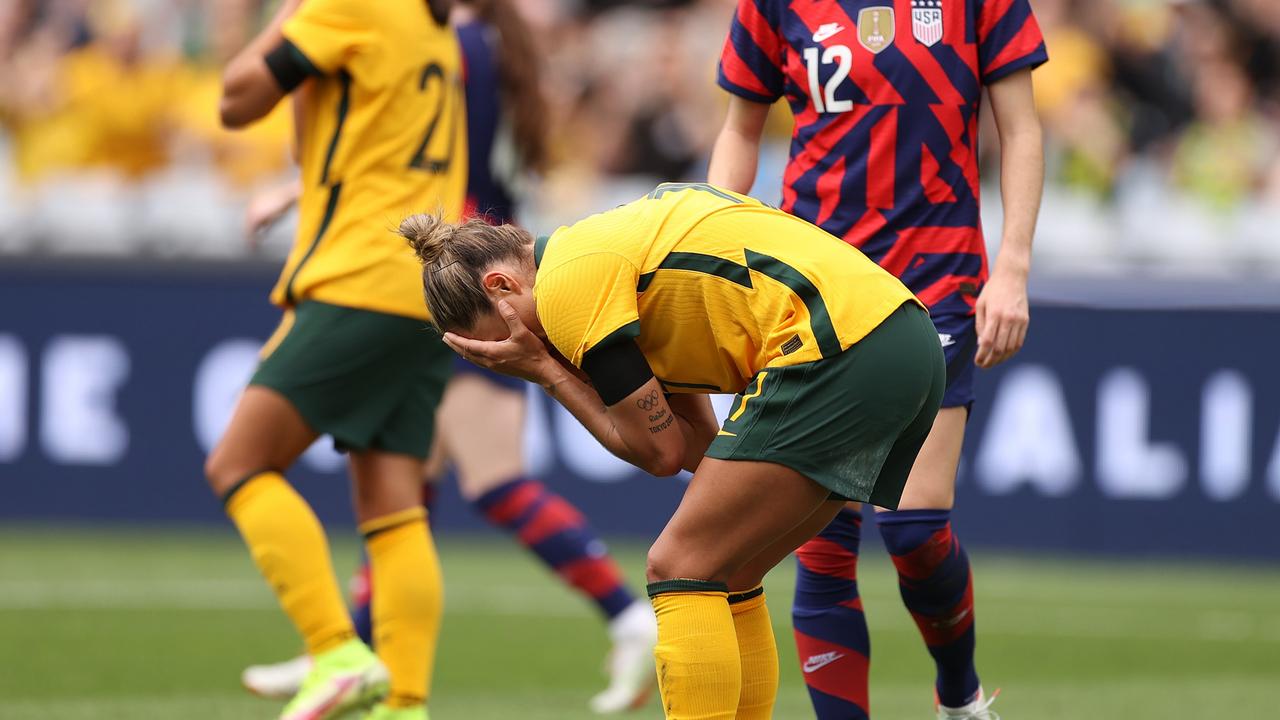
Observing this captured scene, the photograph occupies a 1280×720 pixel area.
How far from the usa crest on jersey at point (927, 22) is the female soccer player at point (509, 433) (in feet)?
6.67

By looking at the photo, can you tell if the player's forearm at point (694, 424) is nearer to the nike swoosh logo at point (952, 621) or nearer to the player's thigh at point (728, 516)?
the player's thigh at point (728, 516)

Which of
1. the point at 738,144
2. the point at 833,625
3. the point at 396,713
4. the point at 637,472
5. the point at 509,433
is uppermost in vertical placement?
the point at 738,144

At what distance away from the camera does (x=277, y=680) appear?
6.08 metres

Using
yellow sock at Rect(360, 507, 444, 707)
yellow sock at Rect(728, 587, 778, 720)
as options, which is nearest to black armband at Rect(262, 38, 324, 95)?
yellow sock at Rect(360, 507, 444, 707)

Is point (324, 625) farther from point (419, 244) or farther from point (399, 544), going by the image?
point (419, 244)

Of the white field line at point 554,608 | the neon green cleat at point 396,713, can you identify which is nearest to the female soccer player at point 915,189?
the neon green cleat at point 396,713

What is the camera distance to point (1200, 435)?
10094mm

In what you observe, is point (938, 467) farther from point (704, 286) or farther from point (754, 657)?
point (704, 286)

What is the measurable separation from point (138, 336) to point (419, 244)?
6.58 m

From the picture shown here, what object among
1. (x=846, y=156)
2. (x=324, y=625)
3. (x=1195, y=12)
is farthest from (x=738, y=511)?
(x=1195, y=12)

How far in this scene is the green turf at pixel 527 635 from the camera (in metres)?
6.36

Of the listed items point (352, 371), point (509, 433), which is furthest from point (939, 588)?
point (509, 433)

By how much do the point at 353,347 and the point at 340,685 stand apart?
928mm

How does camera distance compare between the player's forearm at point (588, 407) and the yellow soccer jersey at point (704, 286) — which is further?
the player's forearm at point (588, 407)
